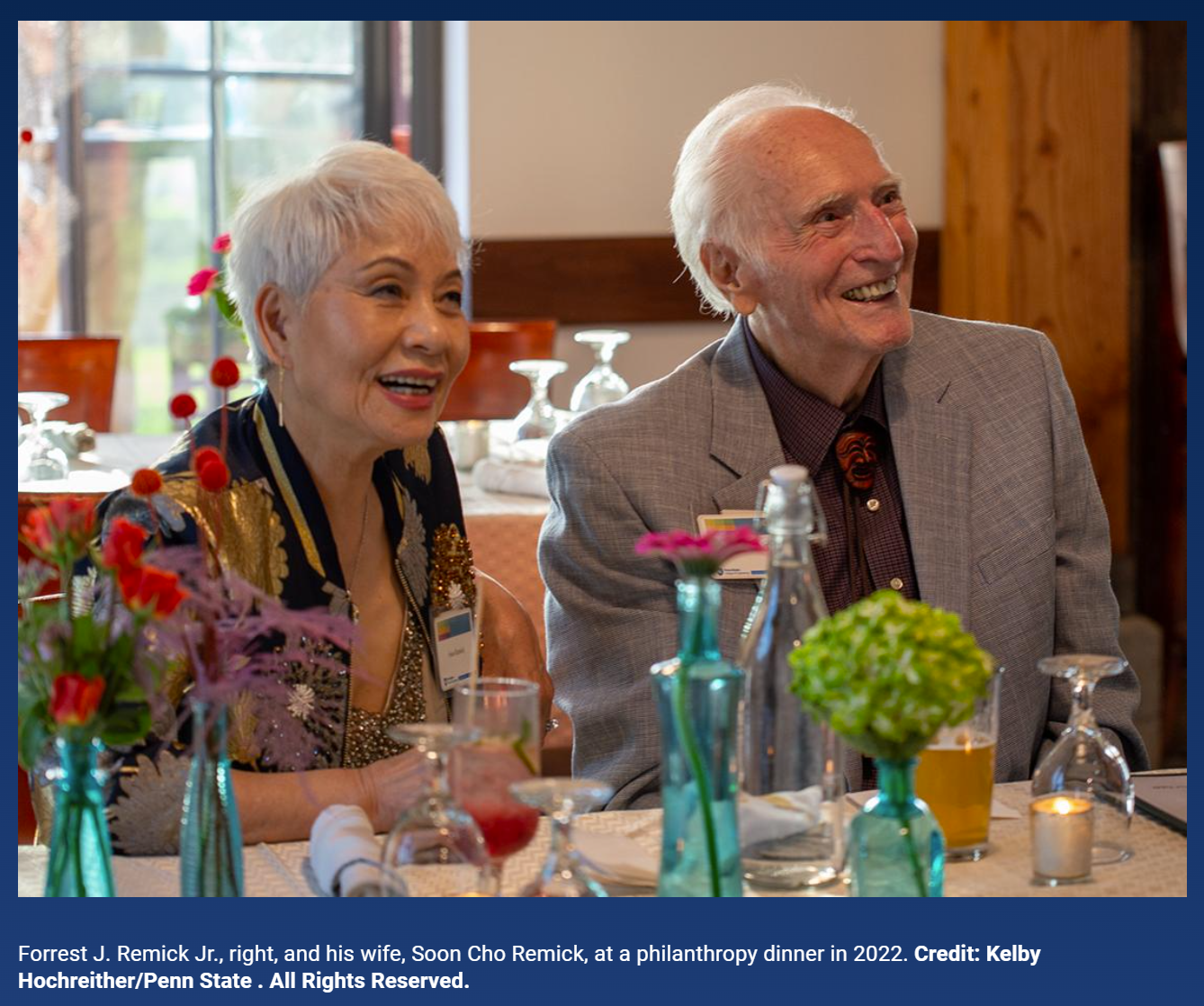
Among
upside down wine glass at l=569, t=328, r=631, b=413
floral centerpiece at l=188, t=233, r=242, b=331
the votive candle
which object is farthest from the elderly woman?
Result: upside down wine glass at l=569, t=328, r=631, b=413

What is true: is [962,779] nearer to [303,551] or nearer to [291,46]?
[303,551]

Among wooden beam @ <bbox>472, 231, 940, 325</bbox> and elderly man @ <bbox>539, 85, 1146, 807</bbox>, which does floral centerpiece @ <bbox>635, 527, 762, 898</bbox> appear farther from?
wooden beam @ <bbox>472, 231, 940, 325</bbox>

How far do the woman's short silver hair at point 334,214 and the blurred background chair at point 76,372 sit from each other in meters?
2.82

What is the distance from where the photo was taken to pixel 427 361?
1.90 m

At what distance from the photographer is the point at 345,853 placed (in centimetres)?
139

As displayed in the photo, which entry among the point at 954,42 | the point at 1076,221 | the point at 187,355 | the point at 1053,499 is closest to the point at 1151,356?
the point at 1076,221

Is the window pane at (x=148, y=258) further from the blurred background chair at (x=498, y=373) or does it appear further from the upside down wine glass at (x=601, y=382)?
the upside down wine glass at (x=601, y=382)

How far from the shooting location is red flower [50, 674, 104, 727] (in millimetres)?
1164

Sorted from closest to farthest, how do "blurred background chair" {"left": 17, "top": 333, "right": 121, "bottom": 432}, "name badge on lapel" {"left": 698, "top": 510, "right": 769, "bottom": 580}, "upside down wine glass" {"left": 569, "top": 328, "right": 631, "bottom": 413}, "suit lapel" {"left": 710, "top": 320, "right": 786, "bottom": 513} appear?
"name badge on lapel" {"left": 698, "top": 510, "right": 769, "bottom": 580}, "suit lapel" {"left": 710, "top": 320, "right": 786, "bottom": 513}, "upside down wine glass" {"left": 569, "top": 328, "right": 631, "bottom": 413}, "blurred background chair" {"left": 17, "top": 333, "right": 121, "bottom": 432}

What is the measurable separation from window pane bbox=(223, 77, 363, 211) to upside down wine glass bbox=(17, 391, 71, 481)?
8.35 ft

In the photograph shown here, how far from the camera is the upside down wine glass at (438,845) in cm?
121

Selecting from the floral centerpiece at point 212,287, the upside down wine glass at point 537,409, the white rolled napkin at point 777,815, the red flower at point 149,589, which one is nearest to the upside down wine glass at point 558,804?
the white rolled napkin at point 777,815

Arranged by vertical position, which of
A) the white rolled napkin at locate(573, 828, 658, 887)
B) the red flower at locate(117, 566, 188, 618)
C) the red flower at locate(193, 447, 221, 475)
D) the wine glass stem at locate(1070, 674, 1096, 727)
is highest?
the red flower at locate(193, 447, 221, 475)
